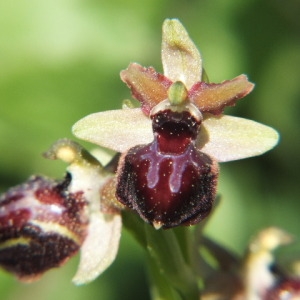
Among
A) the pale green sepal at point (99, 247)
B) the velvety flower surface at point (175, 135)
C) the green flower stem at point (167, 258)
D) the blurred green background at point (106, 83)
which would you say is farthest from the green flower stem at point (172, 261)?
the blurred green background at point (106, 83)

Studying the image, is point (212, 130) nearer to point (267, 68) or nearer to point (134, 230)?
point (134, 230)

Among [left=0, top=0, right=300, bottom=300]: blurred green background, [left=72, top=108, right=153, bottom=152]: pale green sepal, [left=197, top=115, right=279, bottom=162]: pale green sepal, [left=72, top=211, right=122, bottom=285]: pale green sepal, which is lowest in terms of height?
[left=0, top=0, right=300, bottom=300]: blurred green background

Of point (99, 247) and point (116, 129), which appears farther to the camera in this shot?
point (99, 247)

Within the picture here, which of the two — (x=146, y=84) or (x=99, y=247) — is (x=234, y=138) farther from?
(x=99, y=247)

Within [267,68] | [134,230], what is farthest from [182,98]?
[267,68]

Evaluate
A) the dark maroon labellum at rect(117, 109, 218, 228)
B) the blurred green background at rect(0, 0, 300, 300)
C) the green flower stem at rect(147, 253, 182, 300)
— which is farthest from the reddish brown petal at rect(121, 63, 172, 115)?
the blurred green background at rect(0, 0, 300, 300)

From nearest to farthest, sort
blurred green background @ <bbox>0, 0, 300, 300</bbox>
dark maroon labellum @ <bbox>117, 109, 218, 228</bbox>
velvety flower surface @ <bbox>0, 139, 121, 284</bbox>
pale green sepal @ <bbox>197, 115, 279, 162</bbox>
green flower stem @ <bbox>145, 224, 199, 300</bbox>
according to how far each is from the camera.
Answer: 1. dark maroon labellum @ <bbox>117, 109, 218, 228</bbox>
2. pale green sepal @ <bbox>197, 115, 279, 162</bbox>
3. green flower stem @ <bbox>145, 224, 199, 300</bbox>
4. velvety flower surface @ <bbox>0, 139, 121, 284</bbox>
5. blurred green background @ <bbox>0, 0, 300, 300</bbox>

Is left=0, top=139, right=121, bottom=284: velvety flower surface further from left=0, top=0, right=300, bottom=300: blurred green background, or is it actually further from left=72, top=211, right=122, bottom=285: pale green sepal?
left=0, top=0, right=300, bottom=300: blurred green background

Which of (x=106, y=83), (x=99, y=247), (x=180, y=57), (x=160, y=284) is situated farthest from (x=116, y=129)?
(x=106, y=83)
